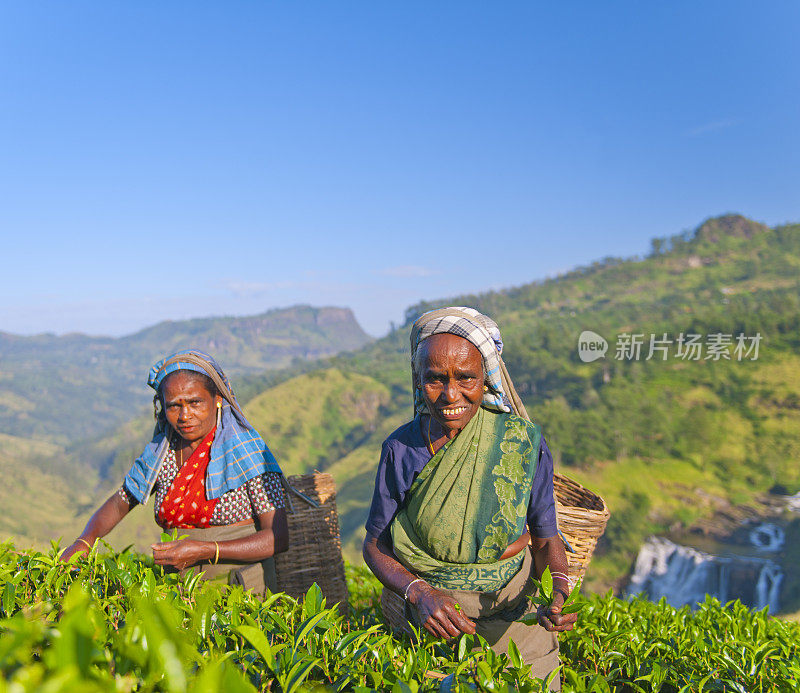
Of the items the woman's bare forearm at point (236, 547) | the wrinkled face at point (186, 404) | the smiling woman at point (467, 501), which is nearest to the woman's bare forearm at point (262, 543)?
the woman's bare forearm at point (236, 547)

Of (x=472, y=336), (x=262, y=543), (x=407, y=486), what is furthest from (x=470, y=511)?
(x=262, y=543)

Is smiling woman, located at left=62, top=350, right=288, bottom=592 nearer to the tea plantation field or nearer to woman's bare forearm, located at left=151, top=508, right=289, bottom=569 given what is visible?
woman's bare forearm, located at left=151, top=508, right=289, bottom=569

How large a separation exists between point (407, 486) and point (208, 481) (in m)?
1.24

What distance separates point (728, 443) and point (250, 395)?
8134 centimetres

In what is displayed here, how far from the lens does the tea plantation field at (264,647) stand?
0.96 meters

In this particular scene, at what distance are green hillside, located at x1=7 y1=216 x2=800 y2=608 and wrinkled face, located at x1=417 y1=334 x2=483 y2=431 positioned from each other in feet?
171

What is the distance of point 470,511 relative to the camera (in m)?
2.32

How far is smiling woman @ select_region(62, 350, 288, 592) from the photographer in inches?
120

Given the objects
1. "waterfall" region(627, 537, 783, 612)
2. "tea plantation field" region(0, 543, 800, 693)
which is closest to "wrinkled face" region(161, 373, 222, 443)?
"tea plantation field" region(0, 543, 800, 693)

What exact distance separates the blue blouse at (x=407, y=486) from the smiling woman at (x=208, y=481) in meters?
0.85

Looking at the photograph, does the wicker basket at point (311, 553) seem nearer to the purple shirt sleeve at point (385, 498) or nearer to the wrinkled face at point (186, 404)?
the wrinkled face at point (186, 404)

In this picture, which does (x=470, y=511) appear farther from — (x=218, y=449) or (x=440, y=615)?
(x=218, y=449)

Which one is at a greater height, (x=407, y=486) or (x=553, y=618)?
(x=407, y=486)

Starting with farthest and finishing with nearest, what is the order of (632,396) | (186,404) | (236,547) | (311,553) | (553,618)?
(632,396), (311,553), (186,404), (236,547), (553,618)
